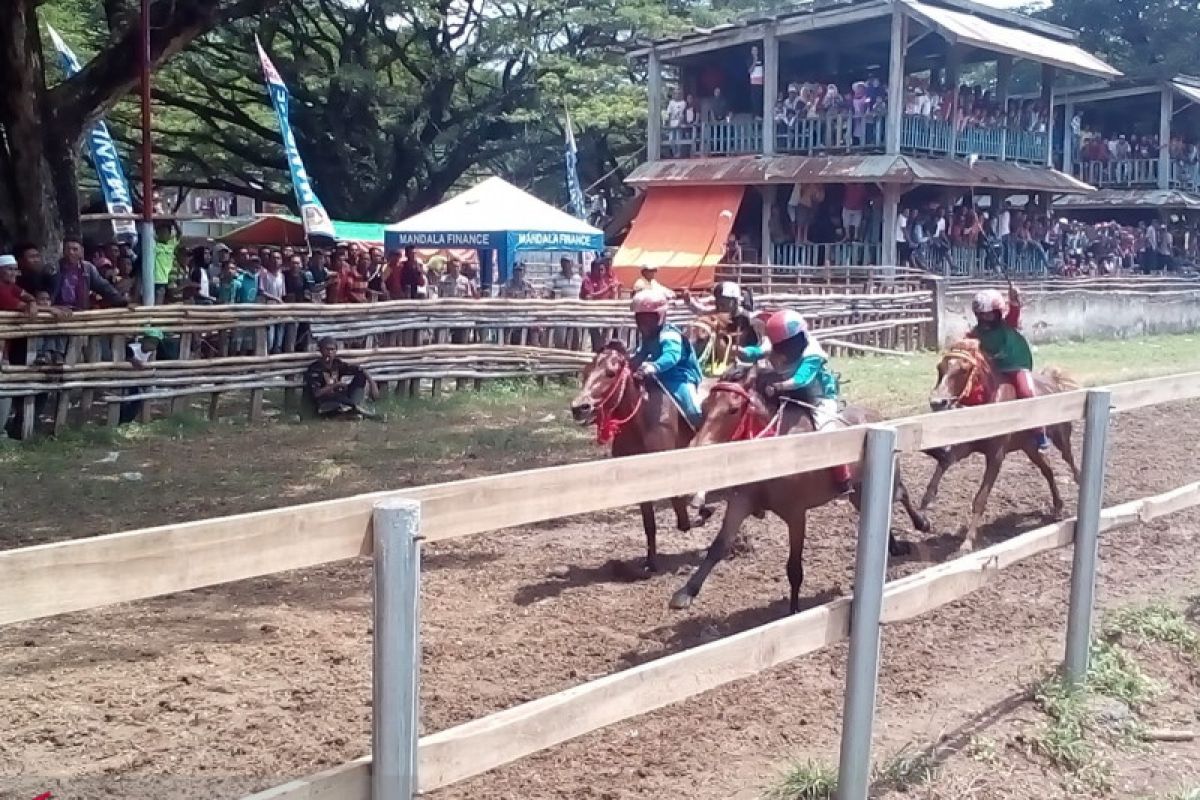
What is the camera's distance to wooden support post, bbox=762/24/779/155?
26375 mm

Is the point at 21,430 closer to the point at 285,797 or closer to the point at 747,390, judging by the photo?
the point at 747,390

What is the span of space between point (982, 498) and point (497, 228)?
36.6 ft

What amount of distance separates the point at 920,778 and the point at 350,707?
7.50 ft

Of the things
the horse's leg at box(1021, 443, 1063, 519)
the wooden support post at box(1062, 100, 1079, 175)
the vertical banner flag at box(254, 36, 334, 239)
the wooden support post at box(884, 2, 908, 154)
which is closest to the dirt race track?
the horse's leg at box(1021, 443, 1063, 519)

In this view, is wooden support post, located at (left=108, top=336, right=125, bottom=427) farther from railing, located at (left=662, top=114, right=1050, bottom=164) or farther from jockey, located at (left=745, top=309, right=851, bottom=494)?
railing, located at (left=662, top=114, right=1050, bottom=164)

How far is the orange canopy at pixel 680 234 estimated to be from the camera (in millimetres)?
26641

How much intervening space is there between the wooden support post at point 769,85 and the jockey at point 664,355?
19304mm

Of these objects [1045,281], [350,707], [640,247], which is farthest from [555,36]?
[350,707]

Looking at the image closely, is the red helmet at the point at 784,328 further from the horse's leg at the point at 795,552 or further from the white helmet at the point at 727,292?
the white helmet at the point at 727,292

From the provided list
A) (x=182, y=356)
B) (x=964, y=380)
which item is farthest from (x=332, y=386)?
(x=964, y=380)

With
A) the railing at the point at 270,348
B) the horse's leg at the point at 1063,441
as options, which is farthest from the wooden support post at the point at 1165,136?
the horse's leg at the point at 1063,441

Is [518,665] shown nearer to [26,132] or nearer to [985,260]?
[26,132]

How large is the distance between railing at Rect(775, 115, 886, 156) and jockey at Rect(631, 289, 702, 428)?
18579mm

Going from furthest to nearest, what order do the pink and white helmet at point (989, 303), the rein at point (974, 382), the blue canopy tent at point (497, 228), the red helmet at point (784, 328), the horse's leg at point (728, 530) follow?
the blue canopy tent at point (497, 228) < the pink and white helmet at point (989, 303) < the rein at point (974, 382) < the red helmet at point (784, 328) < the horse's leg at point (728, 530)
